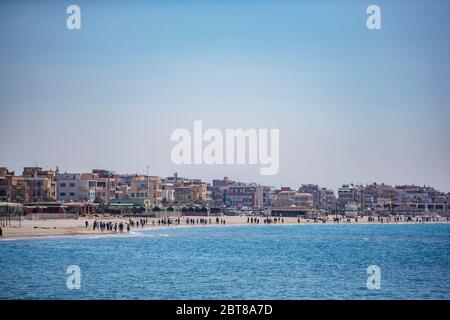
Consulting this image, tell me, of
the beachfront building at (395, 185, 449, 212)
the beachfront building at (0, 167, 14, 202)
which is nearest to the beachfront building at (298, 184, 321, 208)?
the beachfront building at (395, 185, 449, 212)

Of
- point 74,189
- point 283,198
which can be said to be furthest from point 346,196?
point 74,189

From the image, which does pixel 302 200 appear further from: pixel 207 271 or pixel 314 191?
pixel 207 271

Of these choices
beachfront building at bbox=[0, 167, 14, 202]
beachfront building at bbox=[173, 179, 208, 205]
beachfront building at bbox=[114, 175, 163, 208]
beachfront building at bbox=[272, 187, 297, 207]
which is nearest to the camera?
beachfront building at bbox=[0, 167, 14, 202]

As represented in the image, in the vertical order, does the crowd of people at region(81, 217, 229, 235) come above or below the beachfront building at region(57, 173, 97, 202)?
below

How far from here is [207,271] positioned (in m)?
31.4

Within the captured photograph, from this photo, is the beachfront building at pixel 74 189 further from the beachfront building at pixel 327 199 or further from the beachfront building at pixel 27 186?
the beachfront building at pixel 327 199

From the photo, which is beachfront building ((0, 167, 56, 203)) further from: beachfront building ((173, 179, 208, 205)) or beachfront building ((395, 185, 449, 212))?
beachfront building ((395, 185, 449, 212))

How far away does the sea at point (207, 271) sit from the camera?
24828 mm

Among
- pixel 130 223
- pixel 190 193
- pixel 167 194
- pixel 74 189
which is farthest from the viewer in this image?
pixel 190 193

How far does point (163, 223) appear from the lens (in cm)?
7556

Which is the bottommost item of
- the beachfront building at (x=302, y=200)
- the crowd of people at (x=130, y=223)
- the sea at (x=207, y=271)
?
the sea at (x=207, y=271)

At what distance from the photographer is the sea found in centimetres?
2483

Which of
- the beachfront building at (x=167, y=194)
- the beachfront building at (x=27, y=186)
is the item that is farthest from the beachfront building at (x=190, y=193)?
the beachfront building at (x=27, y=186)
